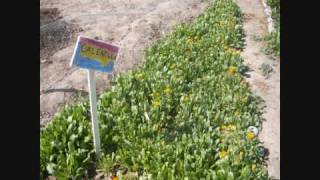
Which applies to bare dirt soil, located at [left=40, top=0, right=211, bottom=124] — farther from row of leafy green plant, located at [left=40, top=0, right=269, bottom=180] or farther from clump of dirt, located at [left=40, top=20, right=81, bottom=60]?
row of leafy green plant, located at [left=40, top=0, right=269, bottom=180]

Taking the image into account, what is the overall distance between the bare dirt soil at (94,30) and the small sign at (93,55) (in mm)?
1686

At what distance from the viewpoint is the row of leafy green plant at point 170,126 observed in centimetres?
441

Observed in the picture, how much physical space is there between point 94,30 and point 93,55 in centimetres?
408

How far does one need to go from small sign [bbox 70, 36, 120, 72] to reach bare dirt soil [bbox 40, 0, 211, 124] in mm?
1686

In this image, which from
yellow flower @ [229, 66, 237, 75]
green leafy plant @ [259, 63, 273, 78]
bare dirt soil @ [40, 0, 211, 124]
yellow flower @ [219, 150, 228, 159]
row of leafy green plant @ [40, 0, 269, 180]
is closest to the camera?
row of leafy green plant @ [40, 0, 269, 180]

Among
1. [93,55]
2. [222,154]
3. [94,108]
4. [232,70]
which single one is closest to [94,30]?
[232,70]

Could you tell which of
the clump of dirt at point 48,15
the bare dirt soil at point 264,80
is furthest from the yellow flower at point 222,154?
the clump of dirt at point 48,15

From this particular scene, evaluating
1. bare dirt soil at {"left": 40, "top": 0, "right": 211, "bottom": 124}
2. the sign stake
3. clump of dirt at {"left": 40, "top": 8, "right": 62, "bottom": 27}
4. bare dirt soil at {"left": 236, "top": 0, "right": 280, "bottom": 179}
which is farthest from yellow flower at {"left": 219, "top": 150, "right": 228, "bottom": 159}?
clump of dirt at {"left": 40, "top": 8, "right": 62, "bottom": 27}

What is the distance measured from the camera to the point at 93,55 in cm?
398

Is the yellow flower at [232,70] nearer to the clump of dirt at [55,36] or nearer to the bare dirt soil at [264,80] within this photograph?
the bare dirt soil at [264,80]

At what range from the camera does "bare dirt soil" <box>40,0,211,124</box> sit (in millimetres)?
6133

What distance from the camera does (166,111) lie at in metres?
5.39

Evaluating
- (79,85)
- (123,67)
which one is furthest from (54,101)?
(123,67)

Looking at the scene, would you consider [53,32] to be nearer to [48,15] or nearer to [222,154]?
[48,15]
